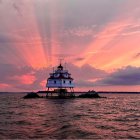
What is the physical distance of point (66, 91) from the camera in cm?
10531

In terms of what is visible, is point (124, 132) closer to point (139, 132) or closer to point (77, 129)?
point (139, 132)

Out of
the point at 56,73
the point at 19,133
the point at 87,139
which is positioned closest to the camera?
the point at 87,139

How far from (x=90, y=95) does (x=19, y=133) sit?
104 m

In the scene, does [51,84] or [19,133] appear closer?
[19,133]

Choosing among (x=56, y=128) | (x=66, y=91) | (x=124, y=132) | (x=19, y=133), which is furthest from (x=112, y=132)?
(x=66, y=91)

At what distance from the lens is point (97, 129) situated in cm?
2723

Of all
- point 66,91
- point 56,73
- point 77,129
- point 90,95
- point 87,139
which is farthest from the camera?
point 90,95

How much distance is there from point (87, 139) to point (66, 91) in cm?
8274

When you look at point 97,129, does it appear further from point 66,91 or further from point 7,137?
point 66,91

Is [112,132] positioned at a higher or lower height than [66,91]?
lower

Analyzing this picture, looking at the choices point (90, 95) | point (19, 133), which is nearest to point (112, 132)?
point (19, 133)

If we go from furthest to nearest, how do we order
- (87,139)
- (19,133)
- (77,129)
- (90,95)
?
(90,95)
(77,129)
(19,133)
(87,139)

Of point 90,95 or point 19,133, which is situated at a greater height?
point 90,95

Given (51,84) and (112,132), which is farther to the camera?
(51,84)
